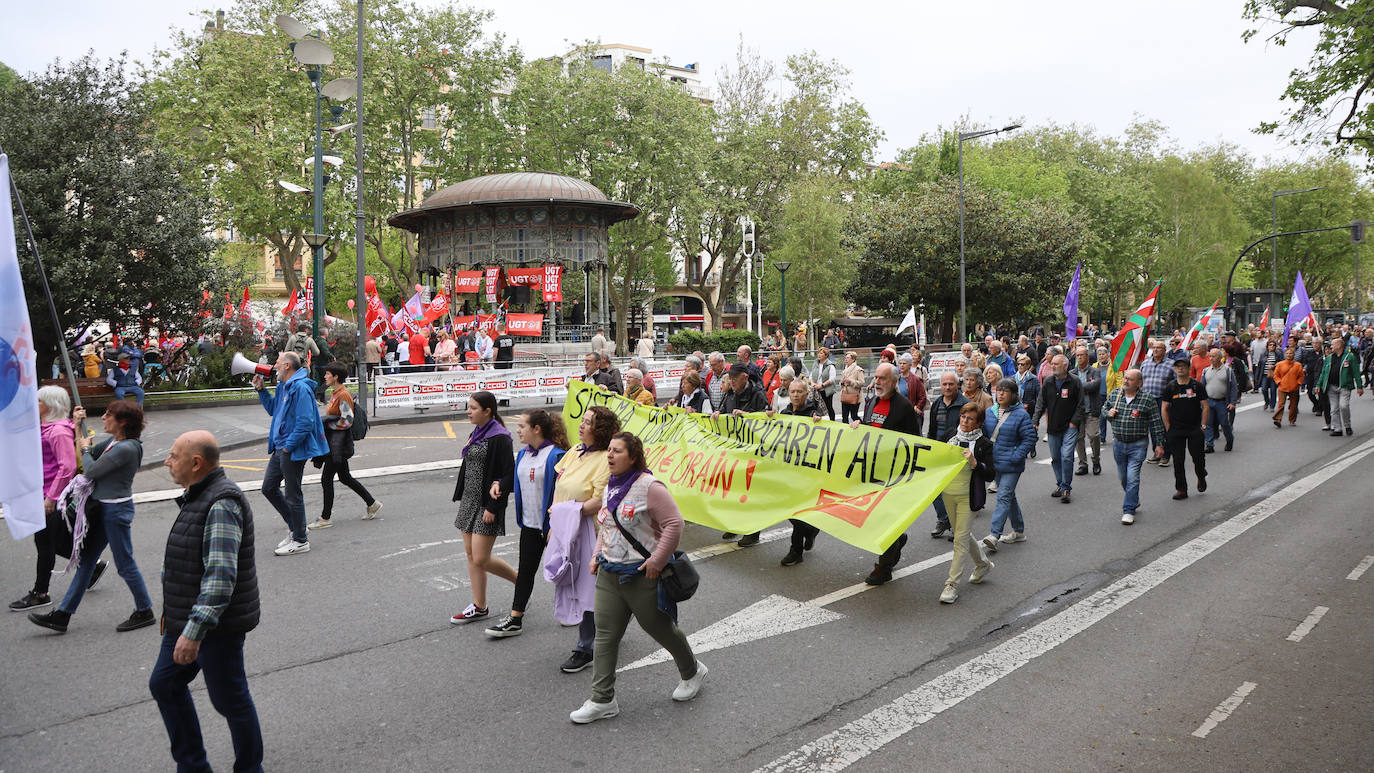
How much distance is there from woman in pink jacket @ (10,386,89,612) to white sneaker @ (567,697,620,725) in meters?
4.08

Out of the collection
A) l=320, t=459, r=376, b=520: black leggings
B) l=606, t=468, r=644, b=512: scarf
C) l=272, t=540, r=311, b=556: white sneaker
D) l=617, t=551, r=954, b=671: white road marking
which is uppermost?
l=606, t=468, r=644, b=512: scarf

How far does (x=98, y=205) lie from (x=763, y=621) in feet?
61.6

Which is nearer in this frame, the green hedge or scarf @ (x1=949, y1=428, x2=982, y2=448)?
→ scarf @ (x1=949, y1=428, x2=982, y2=448)

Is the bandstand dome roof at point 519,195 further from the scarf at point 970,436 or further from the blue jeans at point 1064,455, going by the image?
the scarf at point 970,436

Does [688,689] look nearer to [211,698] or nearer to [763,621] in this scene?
[763,621]

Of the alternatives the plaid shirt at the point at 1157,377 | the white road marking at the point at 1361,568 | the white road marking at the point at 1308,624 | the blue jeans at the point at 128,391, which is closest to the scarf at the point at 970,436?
the white road marking at the point at 1308,624

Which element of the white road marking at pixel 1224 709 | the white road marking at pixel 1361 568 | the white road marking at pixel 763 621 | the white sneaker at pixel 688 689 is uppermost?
the white sneaker at pixel 688 689

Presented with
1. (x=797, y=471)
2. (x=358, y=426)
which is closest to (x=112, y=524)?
(x=358, y=426)

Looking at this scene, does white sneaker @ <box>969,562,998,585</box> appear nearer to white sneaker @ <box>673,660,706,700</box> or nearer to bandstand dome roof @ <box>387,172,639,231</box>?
white sneaker @ <box>673,660,706,700</box>

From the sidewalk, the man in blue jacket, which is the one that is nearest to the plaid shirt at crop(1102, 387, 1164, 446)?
the man in blue jacket

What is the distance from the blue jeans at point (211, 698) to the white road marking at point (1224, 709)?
466cm

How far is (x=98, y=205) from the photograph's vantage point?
19.3 metres

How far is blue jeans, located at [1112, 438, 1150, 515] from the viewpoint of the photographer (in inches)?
382

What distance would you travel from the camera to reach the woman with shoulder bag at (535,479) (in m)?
6.00
